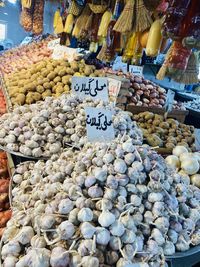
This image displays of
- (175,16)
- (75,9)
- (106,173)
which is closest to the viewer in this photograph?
(106,173)

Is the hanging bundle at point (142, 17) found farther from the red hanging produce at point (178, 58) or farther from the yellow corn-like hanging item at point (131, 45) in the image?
the red hanging produce at point (178, 58)

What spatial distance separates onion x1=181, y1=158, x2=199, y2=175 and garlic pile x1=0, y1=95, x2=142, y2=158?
0.34m

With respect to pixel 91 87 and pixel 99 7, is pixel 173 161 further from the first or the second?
pixel 99 7

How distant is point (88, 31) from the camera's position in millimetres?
4008

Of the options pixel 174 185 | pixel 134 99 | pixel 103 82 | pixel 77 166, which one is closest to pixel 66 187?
pixel 77 166

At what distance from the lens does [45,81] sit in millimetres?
3086

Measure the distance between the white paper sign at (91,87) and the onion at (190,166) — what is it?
2.56ft

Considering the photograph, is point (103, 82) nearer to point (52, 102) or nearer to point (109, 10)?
point (52, 102)

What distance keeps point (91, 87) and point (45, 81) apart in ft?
3.16

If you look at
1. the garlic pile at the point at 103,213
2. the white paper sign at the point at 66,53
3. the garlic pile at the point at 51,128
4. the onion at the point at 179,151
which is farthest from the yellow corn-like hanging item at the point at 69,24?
the garlic pile at the point at 103,213

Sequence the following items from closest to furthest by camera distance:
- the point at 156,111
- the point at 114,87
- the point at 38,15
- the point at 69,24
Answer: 1. the point at 114,87
2. the point at 156,111
3. the point at 69,24
4. the point at 38,15

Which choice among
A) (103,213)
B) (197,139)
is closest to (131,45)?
(197,139)

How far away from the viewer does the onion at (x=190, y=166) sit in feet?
6.00

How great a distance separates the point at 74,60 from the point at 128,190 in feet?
9.21
